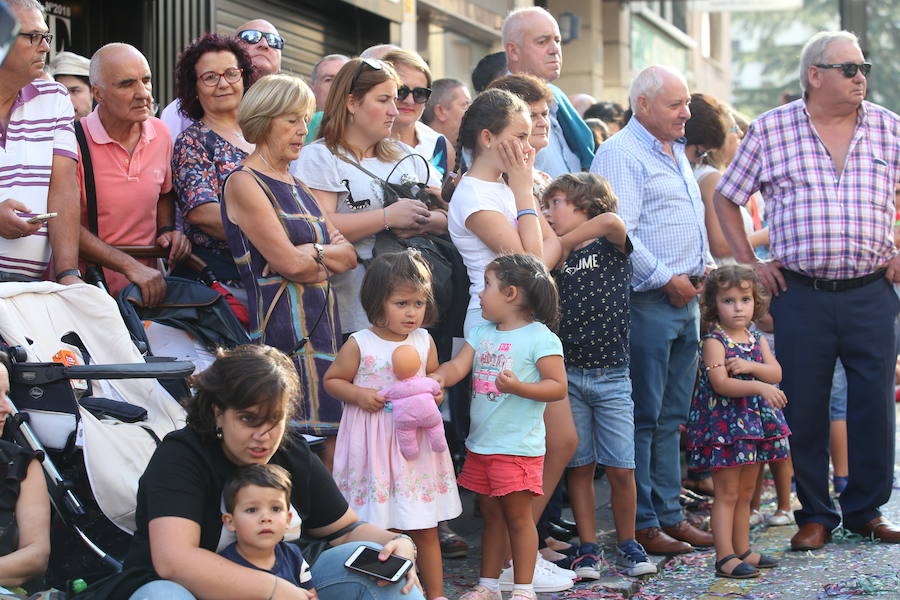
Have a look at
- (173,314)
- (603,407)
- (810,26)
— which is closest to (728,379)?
Answer: (603,407)

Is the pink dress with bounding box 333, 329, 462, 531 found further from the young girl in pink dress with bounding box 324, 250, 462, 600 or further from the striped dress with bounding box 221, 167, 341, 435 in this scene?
the striped dress with bounding box 221, 167, 341, 435

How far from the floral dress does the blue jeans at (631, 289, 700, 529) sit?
24 cm

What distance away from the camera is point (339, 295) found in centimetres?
537

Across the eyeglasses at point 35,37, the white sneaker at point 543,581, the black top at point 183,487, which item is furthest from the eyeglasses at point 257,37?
the black top at point 183,487

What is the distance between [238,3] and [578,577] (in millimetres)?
5979

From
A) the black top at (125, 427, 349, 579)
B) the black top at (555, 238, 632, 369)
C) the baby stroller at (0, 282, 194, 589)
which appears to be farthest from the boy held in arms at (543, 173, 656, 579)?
the black top at (125, 427, 349, 579)

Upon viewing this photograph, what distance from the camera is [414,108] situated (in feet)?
20.9

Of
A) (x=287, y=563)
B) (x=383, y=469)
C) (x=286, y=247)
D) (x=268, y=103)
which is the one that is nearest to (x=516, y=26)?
(x=268, y=103)

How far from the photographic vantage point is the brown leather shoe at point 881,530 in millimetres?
6250

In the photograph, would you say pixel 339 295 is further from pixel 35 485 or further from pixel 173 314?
pixel 35 485

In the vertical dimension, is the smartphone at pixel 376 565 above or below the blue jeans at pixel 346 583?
above

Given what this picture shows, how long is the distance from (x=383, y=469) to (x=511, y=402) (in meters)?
0.60

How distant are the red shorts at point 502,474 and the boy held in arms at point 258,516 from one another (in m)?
1.36

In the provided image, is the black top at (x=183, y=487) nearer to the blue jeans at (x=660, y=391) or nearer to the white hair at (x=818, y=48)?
the blue jeans at (x=660, y=391)
